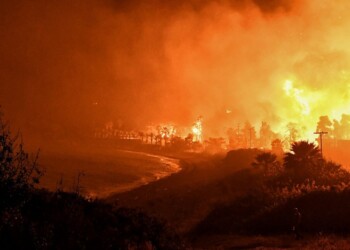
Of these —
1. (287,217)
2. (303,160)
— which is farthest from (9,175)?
(303,160)

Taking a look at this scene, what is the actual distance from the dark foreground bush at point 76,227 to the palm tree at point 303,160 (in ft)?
84.0

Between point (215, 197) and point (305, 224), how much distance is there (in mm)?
22611

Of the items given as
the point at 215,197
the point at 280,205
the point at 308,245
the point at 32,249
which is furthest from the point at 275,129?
the point at 32,249

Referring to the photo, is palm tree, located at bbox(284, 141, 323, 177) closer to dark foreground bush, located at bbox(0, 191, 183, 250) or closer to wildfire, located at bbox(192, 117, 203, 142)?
Result: dark foreground bush, located at bbox(0, 191, 183, 250)

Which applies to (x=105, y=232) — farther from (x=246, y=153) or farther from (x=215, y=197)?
(x=246, y=153)

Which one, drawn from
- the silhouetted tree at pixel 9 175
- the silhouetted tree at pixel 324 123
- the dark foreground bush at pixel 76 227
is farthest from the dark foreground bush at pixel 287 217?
the silhouetted tree at pixel 324 123

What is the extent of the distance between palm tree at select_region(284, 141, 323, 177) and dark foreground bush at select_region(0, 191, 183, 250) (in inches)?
1008

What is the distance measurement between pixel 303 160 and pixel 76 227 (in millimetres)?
30883

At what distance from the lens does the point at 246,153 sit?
7712cm

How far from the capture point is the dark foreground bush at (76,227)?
8.95 metres

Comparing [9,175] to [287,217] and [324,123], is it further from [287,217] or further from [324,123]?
[324,123]

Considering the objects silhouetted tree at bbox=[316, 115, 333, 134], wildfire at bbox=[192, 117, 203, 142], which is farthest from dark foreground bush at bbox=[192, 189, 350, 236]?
wildfire at bbox=[192, 117, 203, 142]

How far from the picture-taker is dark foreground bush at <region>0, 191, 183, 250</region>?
8945mm

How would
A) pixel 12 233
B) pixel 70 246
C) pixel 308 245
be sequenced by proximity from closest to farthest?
pixel 12 233 → pixel 70 246 → pixel 308 245
